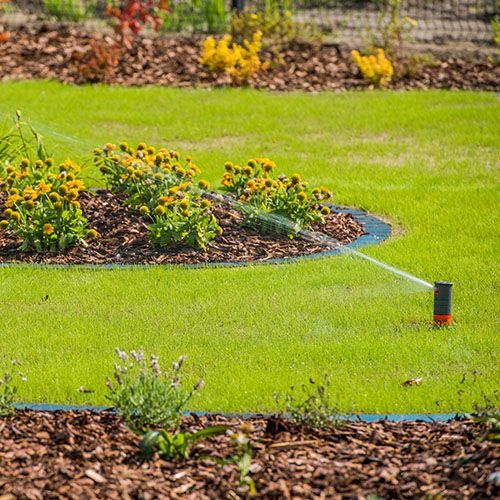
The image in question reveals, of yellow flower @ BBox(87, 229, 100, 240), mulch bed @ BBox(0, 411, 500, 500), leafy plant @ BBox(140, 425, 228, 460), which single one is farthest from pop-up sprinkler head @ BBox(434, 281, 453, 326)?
yellow flower @ BBox(87, 229, 100, 240)

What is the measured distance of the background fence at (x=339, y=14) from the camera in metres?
14.9

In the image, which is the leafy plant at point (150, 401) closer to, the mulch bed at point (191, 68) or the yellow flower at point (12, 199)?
the yellow flower at point (12, 199)

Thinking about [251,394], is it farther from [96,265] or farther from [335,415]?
[96,265]

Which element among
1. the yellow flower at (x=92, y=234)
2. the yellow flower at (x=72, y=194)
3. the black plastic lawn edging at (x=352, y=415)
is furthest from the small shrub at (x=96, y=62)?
the black plastic lawn edging at (x=352, y=415)

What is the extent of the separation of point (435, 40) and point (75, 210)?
27.7 ft

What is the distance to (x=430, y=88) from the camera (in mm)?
13078

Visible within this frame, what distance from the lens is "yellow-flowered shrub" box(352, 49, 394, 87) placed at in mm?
13008

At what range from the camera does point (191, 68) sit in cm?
1345

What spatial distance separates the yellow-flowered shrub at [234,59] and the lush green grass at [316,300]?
69.6 inches

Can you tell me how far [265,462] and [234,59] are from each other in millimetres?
9329

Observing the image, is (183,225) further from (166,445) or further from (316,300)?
(166,445)

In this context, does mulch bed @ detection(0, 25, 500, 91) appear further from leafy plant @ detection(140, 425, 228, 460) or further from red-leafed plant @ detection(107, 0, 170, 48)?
leafy plant @ detection(140, 425, 228, 460)

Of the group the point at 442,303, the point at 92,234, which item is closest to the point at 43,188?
the point at 92,234

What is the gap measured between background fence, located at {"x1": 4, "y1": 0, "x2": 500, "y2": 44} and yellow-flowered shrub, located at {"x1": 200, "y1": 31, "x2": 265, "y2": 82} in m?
1.68
